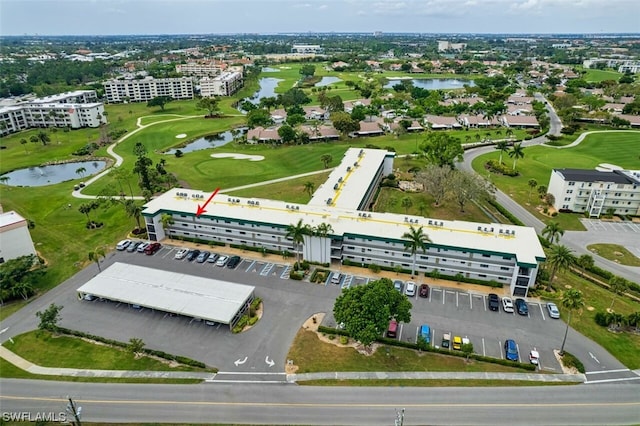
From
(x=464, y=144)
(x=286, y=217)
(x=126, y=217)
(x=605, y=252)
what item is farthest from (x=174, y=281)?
(x=464, y=144)

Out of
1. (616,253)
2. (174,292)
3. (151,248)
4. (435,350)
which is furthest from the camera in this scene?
(151,248)

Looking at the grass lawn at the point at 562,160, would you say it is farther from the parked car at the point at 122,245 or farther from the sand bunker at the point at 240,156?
the parked car at the point at 122,245

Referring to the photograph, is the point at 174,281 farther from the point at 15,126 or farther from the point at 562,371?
the point at 15,126

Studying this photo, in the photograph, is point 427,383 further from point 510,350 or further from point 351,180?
point 351,180

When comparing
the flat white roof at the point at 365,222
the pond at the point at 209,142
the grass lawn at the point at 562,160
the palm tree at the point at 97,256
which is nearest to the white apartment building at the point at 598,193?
the grass lawn at the point at 562,160

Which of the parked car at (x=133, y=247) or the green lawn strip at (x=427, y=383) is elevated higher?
the parked car at (x=133, y=247)

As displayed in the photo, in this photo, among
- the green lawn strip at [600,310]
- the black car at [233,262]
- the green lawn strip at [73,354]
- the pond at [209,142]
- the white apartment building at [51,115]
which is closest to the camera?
the green lawn strip at [73,354]

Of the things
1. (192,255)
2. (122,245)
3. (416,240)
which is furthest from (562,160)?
(122,245)
